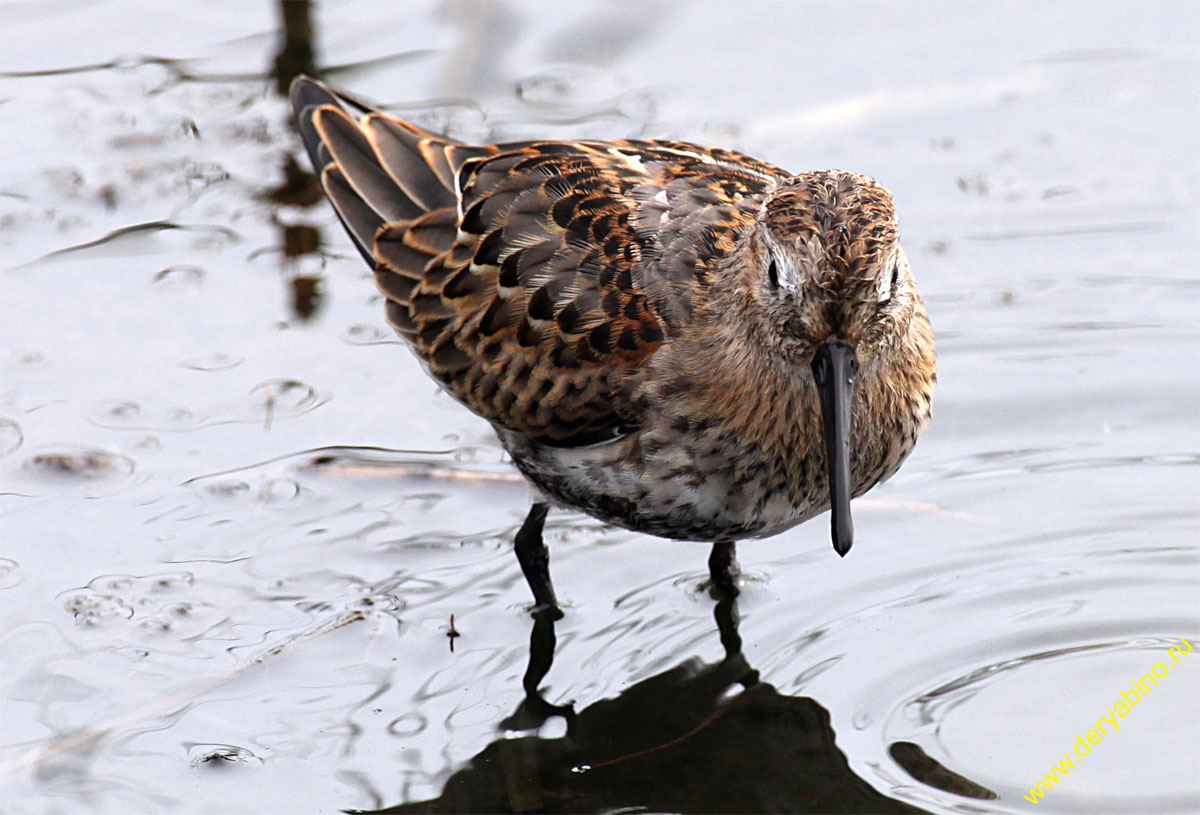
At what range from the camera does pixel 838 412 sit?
522 cm

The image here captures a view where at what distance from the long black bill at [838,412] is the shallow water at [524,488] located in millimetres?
978

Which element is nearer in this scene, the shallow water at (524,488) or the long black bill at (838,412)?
the long black bill at (838,412)

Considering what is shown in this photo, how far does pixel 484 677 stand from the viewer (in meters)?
6.26

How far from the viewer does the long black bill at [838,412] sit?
17.1ft

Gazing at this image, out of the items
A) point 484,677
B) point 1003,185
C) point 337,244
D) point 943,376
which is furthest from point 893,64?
point 484,677

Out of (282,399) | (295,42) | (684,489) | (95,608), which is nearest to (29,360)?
(282,399)

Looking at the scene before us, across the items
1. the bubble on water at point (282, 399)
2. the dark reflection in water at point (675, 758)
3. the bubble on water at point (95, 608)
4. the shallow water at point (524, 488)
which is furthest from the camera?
the bubble on water at point (282, 399)

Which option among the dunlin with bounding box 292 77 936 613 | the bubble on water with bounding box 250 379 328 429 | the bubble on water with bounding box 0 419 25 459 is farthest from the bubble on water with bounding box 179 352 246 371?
the dunlin with bounding box 292 77 936 613

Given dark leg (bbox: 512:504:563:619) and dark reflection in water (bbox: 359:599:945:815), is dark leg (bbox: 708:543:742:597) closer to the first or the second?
dark reflection in water (bbox: 359:599:945:815)

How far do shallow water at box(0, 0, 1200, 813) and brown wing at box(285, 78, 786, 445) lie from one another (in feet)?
2.75

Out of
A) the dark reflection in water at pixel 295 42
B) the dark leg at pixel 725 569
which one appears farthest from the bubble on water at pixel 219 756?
the dark reflection in water at pixel 295 42

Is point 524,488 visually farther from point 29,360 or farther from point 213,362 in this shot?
point 29,360

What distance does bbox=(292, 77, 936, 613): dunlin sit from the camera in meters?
5.30

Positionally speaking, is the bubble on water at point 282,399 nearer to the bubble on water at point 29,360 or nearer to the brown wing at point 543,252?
the brown wing at point 543,252
